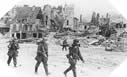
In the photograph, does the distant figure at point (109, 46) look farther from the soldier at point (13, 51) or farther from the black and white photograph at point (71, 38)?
the soldier at point (13, 51)

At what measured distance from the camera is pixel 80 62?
2547mm

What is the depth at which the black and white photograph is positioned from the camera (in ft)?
8.34

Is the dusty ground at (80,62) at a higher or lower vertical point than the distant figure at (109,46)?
lower

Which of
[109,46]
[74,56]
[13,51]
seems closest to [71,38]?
[74,56]

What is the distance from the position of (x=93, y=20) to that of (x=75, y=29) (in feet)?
0.42

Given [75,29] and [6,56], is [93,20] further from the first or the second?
[6,56]

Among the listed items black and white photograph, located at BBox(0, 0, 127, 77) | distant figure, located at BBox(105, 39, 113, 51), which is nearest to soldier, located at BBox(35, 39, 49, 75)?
black and white photograph, located at BBox(0, 0, 127, 77)

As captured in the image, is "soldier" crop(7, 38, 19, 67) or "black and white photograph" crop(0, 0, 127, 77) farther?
"soldier" crop(7, 38, 19, 67)

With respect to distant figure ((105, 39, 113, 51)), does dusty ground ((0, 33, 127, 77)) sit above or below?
below

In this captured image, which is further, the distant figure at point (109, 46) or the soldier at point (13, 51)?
the soldier at point (13, 51)

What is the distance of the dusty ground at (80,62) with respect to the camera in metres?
2.54

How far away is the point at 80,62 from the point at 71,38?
0.54ft

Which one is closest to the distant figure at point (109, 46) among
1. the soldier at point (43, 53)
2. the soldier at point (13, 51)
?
the soldier at point (43, 53)

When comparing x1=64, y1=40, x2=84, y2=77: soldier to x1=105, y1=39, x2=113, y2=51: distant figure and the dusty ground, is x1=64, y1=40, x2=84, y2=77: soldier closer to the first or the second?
the dusty ground
